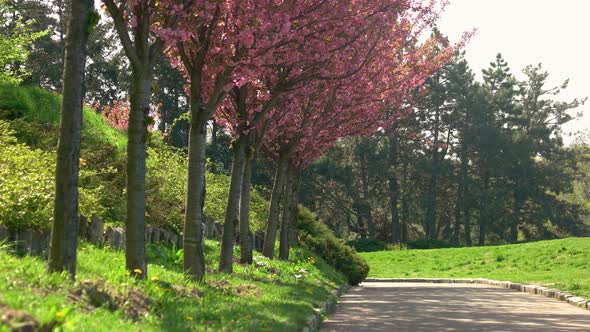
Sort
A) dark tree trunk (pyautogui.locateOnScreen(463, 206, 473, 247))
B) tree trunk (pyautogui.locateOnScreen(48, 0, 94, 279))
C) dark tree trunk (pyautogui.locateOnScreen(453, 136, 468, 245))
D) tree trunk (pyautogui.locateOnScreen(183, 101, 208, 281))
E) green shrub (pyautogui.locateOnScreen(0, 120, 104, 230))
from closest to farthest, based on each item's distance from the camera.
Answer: tree trunk (pyautogui.locateOnScreen(48, 0, 94, 279)), green shrub (pyautogui.locateOnScreen(0, 120, 104, 230)), tree trunk (pyautogui.locateOnScreen(183, 101, 208, 281)), dark tree trunk (pyautogui.locateOnScreen(453, 136, 468, 245)), dark tree trunk (pyautogui.locateOnScreen(463, 206, 473, 247))

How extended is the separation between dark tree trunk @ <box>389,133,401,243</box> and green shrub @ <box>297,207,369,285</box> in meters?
38.1

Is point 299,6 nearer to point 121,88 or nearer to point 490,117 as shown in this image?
point 121,88

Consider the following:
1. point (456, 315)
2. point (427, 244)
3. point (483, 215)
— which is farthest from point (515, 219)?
point (456, 315)

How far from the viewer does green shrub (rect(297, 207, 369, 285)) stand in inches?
1118

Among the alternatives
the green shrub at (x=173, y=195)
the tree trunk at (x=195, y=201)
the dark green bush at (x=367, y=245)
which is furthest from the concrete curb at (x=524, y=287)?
the dark green bush at (x=367, y=245)

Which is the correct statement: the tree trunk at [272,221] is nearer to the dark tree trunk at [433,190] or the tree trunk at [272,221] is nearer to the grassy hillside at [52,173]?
the grassy hillside at [52,173]

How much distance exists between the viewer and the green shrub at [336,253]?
2839 cm

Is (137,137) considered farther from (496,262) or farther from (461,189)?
(461,189)

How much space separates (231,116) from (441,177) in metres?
53.6

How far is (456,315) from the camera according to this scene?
13961 mm

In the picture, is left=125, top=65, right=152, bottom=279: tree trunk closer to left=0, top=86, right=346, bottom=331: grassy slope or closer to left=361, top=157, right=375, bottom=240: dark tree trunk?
left=0, top=86, right=346, bottom=331: grassy slope

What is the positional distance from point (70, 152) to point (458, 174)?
63.8 m

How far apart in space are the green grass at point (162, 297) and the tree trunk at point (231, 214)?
0.41m

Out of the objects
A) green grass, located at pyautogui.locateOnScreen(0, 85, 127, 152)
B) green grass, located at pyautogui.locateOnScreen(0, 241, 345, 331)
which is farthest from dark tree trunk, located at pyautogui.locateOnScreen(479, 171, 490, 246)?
green grass, located at pyautogui.locateOnScreen(0, 241, 345, 331)
